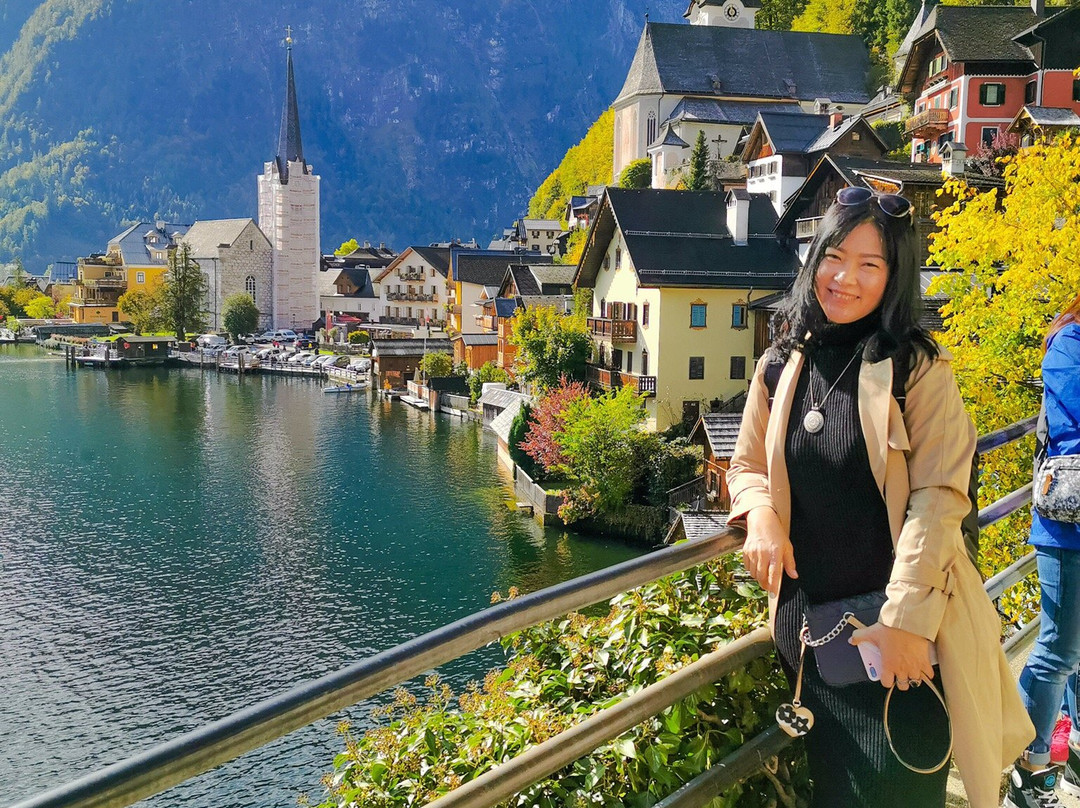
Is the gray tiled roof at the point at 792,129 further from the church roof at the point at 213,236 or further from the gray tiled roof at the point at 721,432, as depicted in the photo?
the church roof at the point at 213,236

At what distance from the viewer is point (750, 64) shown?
59.0 m

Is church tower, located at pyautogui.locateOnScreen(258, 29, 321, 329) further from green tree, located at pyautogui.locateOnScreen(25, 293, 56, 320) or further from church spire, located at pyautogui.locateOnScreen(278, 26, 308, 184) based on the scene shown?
green tree, located at pyautogui.locateOnScreen(25, 293, 56, 320)

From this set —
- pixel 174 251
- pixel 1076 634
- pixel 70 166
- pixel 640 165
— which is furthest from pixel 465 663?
pixel 70 166

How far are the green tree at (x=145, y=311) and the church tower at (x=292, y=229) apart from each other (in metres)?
9.41

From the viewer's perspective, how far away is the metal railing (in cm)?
141

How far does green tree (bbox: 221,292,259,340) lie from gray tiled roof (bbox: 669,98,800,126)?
121 ft

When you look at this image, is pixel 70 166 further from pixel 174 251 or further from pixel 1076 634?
pixel 1076 634

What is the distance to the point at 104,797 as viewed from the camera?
1.36 metres

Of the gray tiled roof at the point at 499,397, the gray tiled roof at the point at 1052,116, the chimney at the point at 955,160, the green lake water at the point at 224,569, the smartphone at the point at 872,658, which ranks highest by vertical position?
the gray tiled roof at the point at 1052,116

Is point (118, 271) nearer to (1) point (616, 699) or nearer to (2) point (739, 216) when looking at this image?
(2) point (739, 216)

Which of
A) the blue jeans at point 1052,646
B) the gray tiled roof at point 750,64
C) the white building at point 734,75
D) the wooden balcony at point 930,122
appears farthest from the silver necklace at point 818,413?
the gray tiled roof at point 750,64

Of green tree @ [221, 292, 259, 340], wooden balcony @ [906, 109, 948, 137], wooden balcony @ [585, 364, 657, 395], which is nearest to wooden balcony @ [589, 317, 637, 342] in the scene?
wooden balcony @ [585, 364, 657, 395]

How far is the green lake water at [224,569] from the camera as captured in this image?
541 inches

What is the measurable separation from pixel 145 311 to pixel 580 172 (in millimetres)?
35332
